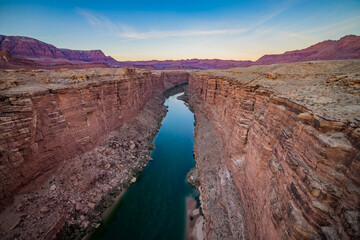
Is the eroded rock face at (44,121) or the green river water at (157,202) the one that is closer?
the eroded rock face at (44,121)

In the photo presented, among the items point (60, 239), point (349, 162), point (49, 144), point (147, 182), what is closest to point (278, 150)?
point (349, 162)

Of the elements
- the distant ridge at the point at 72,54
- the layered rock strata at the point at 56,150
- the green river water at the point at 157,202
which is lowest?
the green river water at the point at 157,202

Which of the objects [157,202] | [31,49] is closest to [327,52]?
[157,202]

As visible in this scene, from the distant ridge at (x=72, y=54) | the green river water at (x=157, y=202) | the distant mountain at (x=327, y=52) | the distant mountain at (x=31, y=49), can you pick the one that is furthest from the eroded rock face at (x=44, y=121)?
the distant mountain at (x=31, y=49)

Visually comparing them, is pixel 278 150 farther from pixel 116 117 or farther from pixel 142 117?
pixel 142 117

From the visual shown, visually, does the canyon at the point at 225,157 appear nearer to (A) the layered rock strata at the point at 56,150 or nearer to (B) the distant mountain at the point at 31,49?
(A) the layered rock strata at the point at 56,150

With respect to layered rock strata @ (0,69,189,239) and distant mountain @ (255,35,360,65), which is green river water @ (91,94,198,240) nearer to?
layered rock strata @ (0,69,189,239)
